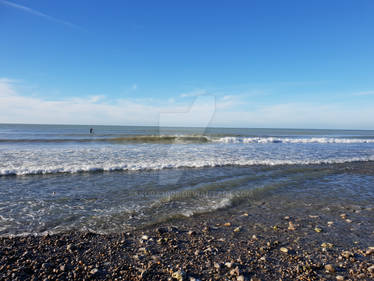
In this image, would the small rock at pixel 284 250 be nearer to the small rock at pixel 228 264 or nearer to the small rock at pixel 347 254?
the small rock at pixel 347 254

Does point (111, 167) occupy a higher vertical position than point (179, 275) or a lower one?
higher

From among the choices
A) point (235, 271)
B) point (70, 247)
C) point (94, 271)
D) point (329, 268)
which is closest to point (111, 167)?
point (70, 247)

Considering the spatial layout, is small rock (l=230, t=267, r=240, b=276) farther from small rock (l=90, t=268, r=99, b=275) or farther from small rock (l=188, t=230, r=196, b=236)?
small rock (l=90, t=268, r=99, b=275)

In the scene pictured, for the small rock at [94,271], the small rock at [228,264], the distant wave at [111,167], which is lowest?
the small rock at [94,271]

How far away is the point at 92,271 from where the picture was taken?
128 inches

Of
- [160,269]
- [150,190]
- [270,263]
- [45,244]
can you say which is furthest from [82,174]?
[270,263]

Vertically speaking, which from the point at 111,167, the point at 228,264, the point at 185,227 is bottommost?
the point at 185,227

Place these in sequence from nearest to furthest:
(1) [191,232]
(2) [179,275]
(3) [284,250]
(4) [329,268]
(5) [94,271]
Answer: (2) [179,275], (5) [94,271], (4) [329,268], (3) [284,250], (1) [191,232]

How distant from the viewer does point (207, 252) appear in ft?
12.6

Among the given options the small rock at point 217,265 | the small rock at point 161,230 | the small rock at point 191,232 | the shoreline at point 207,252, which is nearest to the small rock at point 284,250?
the shoreline at point 207,252

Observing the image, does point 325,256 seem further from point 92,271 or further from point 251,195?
point 92,271

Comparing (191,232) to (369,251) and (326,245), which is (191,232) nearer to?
(326,245)

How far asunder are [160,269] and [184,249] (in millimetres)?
735

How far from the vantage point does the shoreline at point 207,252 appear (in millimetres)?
3236
